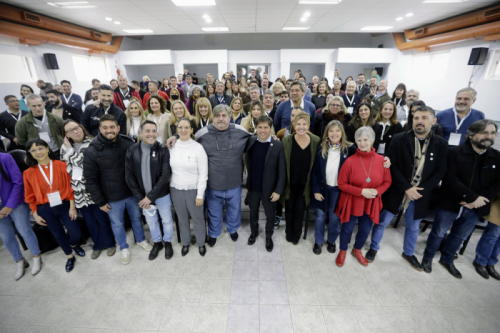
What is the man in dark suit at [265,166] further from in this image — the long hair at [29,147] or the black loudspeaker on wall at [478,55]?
the black loudspeaker on wall at [478,55]

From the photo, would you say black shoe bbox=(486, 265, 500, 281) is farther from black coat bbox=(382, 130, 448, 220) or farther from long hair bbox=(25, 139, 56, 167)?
long hair bbox=(25, 139, 56, 167)

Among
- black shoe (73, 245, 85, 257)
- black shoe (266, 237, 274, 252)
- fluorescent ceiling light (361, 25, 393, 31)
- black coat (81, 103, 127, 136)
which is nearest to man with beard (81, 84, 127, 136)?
black coat (81, 103, 127, 136)

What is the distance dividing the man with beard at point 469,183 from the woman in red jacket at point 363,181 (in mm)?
630

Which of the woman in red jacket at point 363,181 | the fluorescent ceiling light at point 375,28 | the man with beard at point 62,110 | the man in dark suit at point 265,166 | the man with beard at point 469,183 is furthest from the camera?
the fluorescent ceiling light at point 375,28

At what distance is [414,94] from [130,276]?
17.1 feet

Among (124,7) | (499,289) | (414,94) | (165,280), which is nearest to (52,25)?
(124,7)

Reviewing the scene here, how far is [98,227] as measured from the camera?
8.96 ft

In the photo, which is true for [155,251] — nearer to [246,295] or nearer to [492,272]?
[246,295]

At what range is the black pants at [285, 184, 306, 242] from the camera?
263cm

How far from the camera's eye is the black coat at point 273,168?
8.00ft

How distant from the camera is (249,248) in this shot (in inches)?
113

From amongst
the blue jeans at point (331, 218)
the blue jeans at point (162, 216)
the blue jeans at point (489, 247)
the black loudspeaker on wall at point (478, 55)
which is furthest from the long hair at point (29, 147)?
the black loudspeaker on wall at point (478, 55)

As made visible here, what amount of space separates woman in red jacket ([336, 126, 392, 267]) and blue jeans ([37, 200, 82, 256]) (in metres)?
3.05

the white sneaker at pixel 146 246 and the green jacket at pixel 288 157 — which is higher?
the green jacket at pixel 288 157
